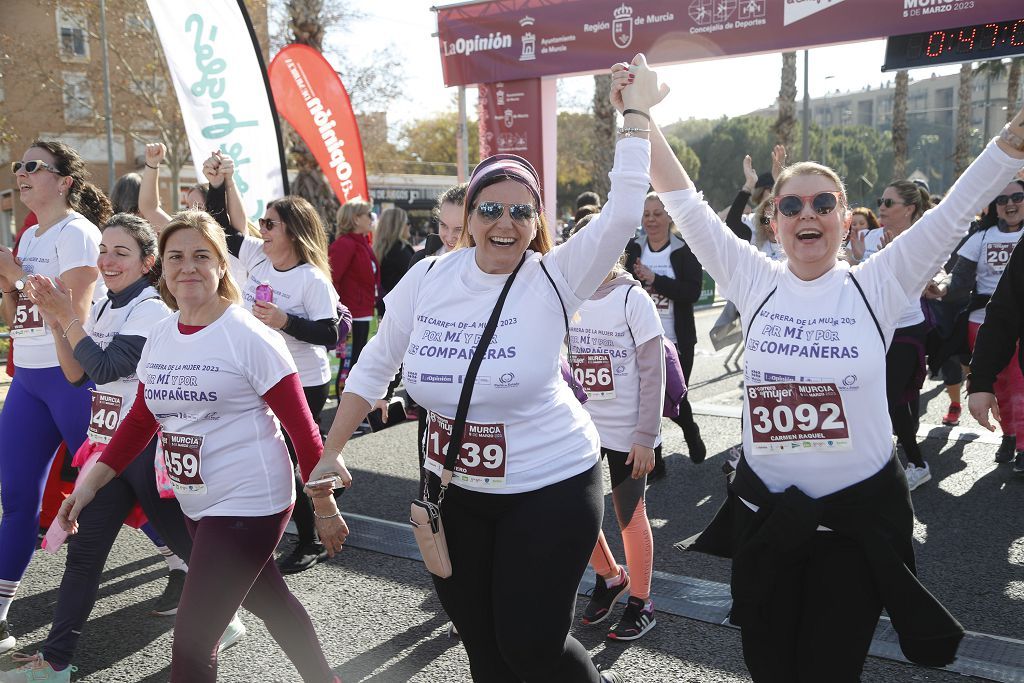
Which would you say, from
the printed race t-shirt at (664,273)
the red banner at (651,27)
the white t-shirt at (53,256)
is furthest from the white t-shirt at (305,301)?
the red banner at (651,27)

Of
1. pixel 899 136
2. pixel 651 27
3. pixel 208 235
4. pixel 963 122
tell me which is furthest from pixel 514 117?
pixel 963 122

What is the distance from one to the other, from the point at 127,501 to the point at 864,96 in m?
123

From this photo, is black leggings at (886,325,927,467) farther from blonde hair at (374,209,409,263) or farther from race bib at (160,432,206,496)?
blonde hair at (374,209,409,263)

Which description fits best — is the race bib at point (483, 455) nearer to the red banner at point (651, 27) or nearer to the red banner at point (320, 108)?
the red banner at point (320, 108)

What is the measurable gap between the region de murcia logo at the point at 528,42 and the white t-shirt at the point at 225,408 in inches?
438

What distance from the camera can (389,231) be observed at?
8930 mm

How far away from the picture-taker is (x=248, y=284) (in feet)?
17.1

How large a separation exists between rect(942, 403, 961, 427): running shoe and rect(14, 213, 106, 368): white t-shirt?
7.03m

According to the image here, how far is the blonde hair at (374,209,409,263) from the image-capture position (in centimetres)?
891

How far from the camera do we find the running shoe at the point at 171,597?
166 inches

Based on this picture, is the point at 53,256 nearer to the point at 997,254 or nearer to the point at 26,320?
the point at 26,320

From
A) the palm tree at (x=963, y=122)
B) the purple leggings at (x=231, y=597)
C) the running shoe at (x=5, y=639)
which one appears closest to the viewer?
the purple leggings at (x=231, y=597)

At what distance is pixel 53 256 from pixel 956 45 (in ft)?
32.2

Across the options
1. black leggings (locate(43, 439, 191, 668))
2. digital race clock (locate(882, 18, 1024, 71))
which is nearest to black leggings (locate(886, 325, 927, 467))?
black leggings (locate(43, 439, 191, 668))
